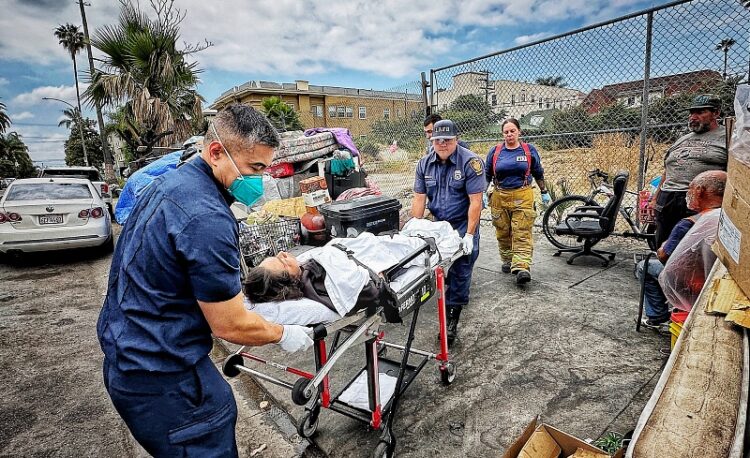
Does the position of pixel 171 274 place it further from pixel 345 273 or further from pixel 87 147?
pixel 87 147

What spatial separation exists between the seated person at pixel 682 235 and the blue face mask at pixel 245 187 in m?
2.26

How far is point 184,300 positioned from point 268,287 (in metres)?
0.51

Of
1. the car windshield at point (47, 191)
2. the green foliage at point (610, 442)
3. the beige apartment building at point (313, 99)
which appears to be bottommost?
the green foliage at point (610, 442)

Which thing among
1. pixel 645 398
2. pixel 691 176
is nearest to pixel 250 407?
pixel 645 398

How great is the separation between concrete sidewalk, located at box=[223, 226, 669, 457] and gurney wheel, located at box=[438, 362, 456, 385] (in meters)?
0.05

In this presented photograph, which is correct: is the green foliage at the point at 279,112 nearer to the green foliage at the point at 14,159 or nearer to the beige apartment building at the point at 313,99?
the beige apartment building at the point at 313,99

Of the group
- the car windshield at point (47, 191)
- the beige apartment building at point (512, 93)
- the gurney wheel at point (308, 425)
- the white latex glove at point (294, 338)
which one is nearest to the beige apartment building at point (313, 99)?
the car windshield at point (47, 191)

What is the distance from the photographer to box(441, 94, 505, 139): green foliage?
5.94 metres

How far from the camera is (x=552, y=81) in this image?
5105 millimetres

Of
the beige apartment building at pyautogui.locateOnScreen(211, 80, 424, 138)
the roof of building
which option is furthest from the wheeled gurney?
the beige apartment building at pyautogui.locateOnScreen(211, 80, 424, 138)

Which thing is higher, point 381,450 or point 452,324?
point 452,324

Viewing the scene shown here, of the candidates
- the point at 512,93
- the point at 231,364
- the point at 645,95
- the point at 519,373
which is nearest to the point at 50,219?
the point at 231,364

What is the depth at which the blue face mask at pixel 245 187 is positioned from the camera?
151cm

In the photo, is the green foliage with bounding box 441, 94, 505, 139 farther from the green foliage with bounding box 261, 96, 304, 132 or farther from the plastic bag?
the green foliage with bounding box 261, 96, 304, 132
